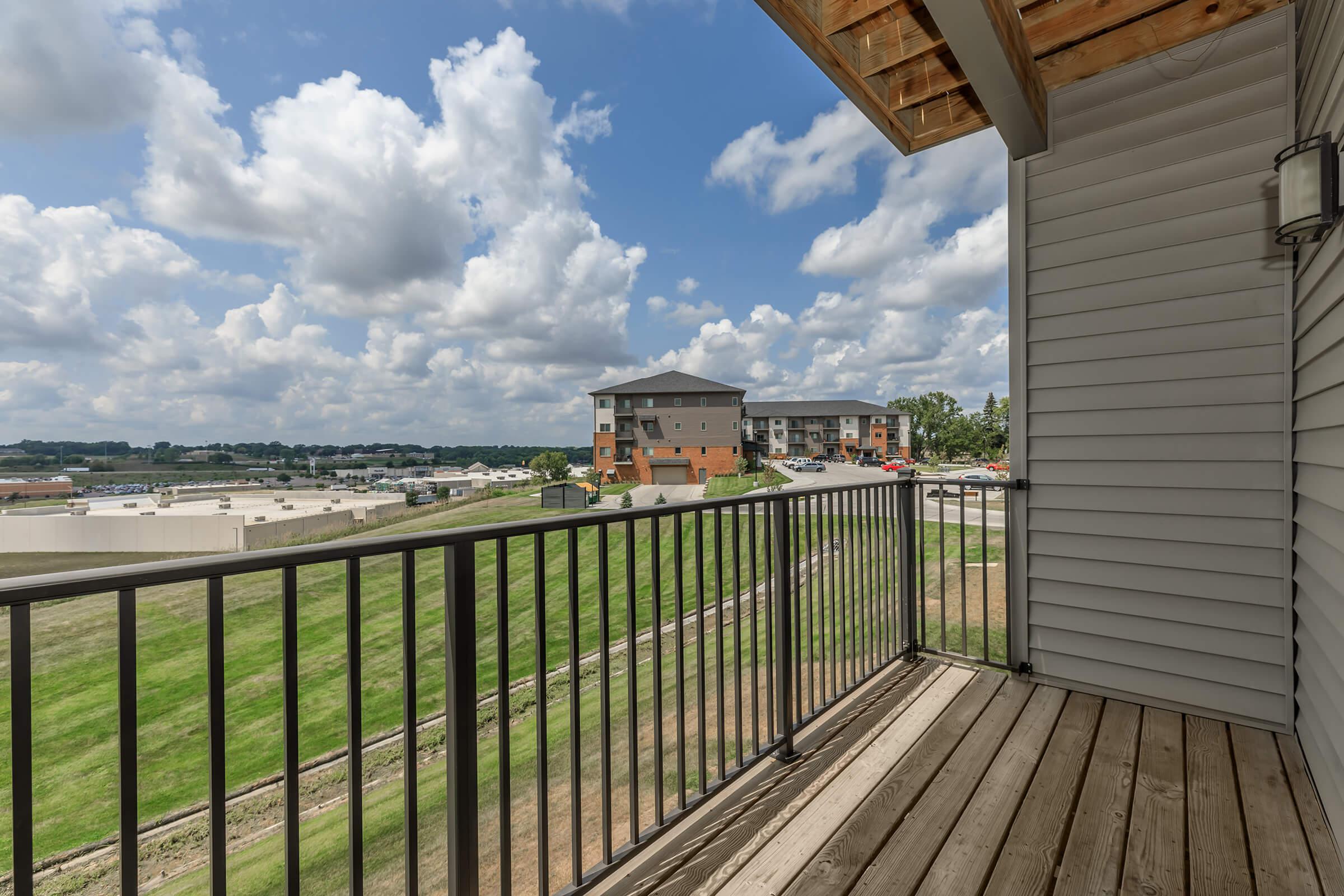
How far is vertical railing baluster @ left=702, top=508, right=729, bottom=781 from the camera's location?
1.70 meters

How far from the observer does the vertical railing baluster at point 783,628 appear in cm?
192

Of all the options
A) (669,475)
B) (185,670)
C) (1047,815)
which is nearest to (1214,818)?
(1047,815)

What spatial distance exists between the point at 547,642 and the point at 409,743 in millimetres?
340

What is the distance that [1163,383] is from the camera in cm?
231

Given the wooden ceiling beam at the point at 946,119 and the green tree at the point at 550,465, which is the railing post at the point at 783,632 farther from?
the green tree at the point at 550,465

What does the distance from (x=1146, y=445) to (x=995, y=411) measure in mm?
1021

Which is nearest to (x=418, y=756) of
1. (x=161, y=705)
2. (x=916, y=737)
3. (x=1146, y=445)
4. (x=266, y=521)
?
(x=161, y=705)

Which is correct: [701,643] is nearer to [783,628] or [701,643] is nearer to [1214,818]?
[783,628]

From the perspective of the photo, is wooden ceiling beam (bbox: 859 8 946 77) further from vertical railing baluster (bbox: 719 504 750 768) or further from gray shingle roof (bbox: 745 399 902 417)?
gray shingle roof (bbox: 745 399 902 417)

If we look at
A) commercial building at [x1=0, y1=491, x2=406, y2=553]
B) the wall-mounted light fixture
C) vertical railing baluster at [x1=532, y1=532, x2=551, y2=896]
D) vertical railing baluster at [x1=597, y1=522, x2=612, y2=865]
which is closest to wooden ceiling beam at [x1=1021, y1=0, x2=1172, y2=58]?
the wall-mounted light fixture

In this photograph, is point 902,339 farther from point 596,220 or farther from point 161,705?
point 161,705

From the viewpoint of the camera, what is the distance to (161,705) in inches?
48.1

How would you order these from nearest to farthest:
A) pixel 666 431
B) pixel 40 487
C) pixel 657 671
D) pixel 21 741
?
pixel 21 741 < pixel 657 671 < pixel 40 487 < pixel 666 431

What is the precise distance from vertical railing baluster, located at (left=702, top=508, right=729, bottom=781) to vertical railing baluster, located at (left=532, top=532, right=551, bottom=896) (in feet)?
1.84
